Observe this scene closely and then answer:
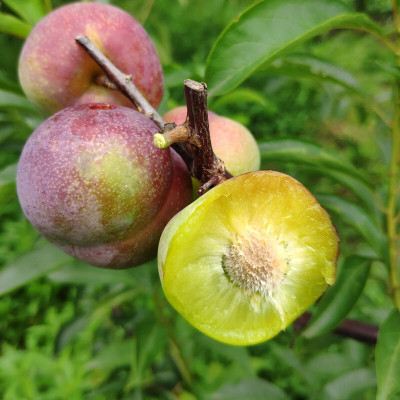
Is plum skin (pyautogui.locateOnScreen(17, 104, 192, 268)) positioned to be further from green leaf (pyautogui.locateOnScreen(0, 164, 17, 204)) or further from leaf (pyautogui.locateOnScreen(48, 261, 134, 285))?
leaf (pyautogui.locateOnScreen(48, 261, 134, 285))

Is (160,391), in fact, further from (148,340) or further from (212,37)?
(212,37)

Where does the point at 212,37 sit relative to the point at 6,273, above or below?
below

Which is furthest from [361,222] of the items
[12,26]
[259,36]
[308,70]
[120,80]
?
[12,26]

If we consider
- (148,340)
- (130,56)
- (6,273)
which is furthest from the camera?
(148,340)

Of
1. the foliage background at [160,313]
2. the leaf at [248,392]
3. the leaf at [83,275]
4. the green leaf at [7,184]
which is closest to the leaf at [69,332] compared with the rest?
the foliage background at [160,313]

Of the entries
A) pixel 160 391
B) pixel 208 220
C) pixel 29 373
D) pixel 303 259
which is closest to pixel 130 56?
pixel 208 220

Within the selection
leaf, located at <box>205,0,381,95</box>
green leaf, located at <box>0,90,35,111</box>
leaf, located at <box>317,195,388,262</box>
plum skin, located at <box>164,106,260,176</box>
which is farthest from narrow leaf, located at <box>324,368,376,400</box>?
green leaf, located at <box>0,90,35,111</box>
